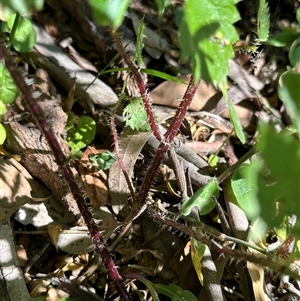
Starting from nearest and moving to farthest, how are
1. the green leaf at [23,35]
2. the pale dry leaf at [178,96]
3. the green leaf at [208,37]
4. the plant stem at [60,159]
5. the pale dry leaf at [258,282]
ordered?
the green leaf at [208,37], the plant stem at [60,159], the pale dry leaf at [258,282], the green leaf at [23,35], the pale dry leaf at [178,96]

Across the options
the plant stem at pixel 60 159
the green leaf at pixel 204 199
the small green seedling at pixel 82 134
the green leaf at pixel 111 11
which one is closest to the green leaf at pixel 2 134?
the small green seedling at pixel 82 134

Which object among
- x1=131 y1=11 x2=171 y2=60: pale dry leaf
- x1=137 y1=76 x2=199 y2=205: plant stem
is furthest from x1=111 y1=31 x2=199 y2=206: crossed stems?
x1=131 y1=11 x2=171 y2=60: pale dry leaf

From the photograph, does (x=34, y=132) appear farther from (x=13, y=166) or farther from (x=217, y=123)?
(x=217, y=123)

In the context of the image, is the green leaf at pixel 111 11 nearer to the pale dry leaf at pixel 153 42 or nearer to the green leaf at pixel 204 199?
the green leaf at pixel 204 199

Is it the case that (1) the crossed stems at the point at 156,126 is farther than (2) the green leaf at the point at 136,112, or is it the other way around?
(2) the green leaf at the point at 136,112

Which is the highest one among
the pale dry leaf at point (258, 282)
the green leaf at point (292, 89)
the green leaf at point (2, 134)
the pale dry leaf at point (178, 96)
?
the green leaf at point (292, 89)

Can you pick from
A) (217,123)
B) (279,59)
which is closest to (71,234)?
(217,123)
